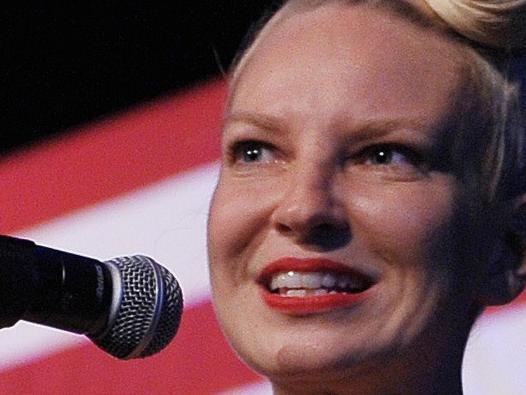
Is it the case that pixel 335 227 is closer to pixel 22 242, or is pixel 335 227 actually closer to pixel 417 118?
pixel 417 118

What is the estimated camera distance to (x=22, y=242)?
105cm

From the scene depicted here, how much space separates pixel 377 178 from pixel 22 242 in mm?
280

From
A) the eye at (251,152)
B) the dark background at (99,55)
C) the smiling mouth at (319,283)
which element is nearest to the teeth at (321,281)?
the smiling mouth at (319,283)

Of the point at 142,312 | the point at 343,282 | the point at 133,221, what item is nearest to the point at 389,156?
the point at 343,282

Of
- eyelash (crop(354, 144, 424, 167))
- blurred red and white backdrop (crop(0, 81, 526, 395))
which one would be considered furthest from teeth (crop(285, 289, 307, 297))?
blurred red and white backdrop (crop(0, 81, 526, 395))

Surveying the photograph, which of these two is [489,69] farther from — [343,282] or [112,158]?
[112,158]

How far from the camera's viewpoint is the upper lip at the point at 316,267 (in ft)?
3.69

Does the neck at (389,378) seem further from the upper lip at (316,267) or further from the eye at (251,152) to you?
the eye at (251,152)

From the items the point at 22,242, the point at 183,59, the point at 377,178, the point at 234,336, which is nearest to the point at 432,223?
the point at 377,178

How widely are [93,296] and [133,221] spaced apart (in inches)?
47.1

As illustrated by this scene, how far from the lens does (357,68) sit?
1.17 meters

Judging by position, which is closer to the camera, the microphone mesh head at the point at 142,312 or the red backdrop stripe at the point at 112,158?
the microphone mesh head at the point at 142,312

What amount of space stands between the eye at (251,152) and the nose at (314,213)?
0.20 ft

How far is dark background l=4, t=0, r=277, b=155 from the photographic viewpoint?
219 centimetres
